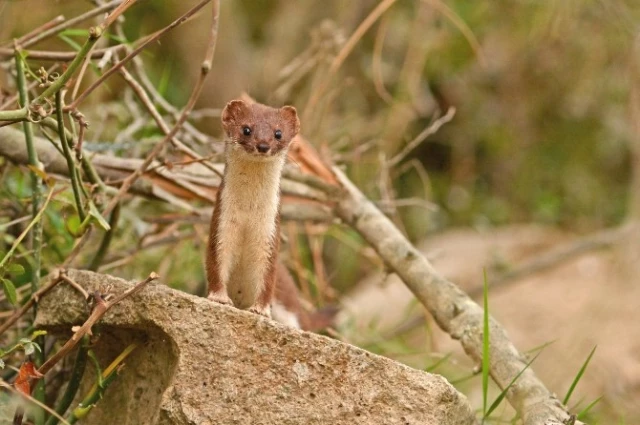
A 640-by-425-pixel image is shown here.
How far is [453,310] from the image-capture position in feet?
11.7

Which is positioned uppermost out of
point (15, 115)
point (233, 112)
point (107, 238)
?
point (233, 112)

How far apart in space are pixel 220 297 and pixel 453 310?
866mm

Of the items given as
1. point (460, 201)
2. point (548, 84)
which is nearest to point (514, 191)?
point (460, 201)

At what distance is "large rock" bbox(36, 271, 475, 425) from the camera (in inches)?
104

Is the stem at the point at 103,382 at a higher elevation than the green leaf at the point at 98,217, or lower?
lower

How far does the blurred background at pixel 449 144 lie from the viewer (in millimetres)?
5000

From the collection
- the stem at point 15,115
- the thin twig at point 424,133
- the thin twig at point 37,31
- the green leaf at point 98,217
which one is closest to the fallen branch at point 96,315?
the green leaf at point 98,217

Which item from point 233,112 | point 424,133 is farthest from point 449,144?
point 233,112

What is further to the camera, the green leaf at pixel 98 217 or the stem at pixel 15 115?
the green leaf at pixel 98 217

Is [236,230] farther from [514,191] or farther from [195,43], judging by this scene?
[514,191]

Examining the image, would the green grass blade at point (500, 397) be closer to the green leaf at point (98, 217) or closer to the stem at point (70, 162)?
→ the green leaf at point (98, 217)

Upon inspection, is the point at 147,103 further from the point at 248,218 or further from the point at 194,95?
the point at 248,218

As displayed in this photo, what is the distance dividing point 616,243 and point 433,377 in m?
4.24

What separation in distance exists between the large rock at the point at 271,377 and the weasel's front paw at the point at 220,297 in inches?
17.0
